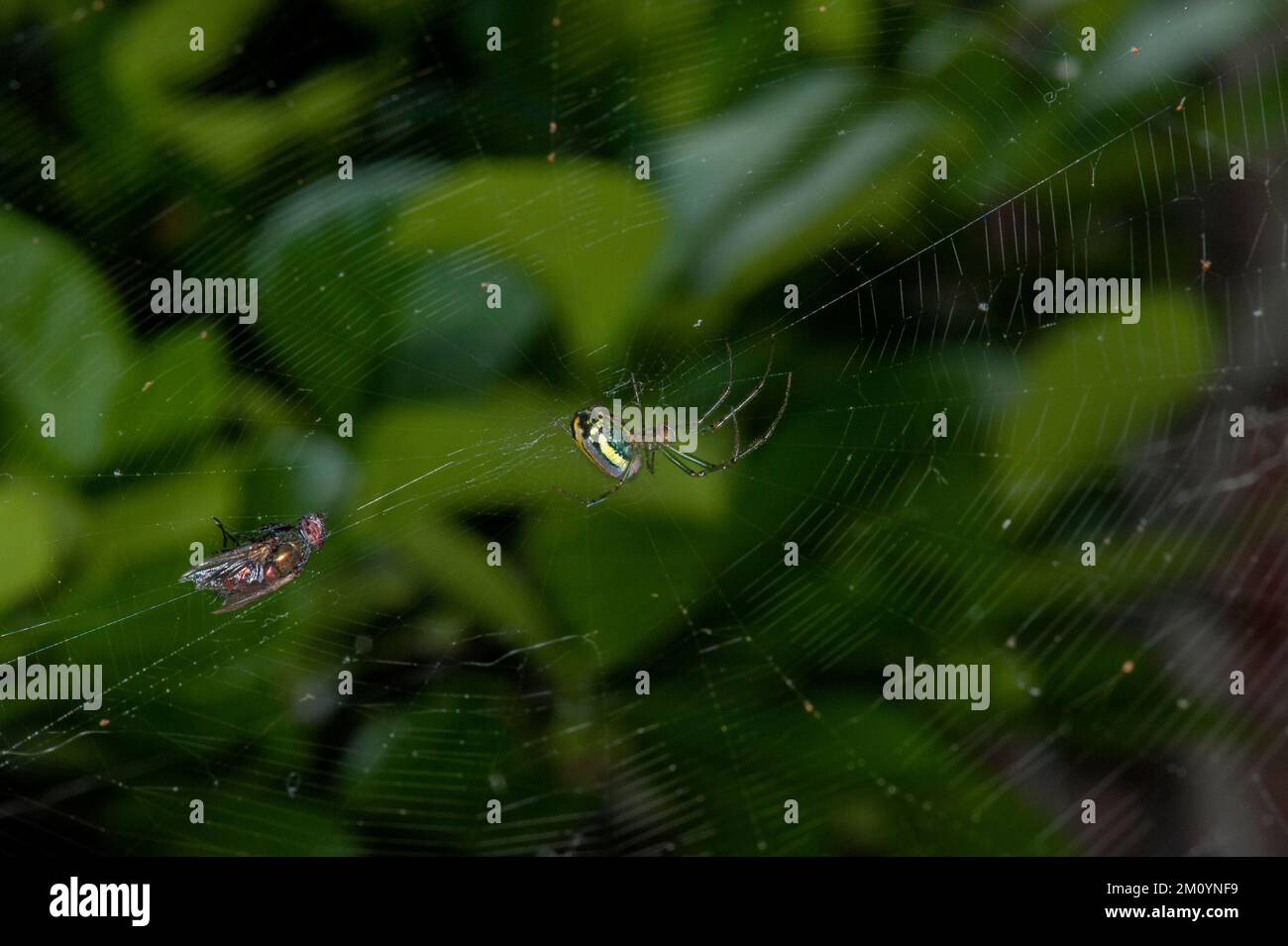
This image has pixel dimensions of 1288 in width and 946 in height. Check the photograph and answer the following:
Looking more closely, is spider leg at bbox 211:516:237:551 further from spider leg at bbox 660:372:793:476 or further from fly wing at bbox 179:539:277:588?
spider leg at bbox 660:372:793:476

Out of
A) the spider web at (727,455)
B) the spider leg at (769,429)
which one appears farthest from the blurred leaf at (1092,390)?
the spider leg at (769,429)

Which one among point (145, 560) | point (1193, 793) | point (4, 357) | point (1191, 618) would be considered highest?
point (4, 357)

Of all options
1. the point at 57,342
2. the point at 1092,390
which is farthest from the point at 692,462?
the point at 57,342

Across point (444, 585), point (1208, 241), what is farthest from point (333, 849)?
point (1208, 241)

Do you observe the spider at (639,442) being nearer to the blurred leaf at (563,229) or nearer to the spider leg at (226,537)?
the blurred leaf at (563,229)

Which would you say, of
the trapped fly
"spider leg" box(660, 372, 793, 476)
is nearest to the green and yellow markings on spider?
"spider leg" box(660, 372, 793, 476)

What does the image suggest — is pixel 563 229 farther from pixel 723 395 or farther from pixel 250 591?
pixel 250 591

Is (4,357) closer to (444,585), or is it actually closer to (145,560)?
(145,560)
